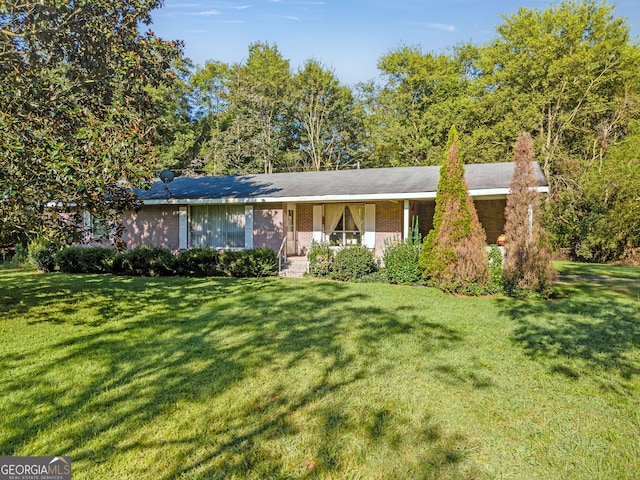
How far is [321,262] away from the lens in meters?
11.2

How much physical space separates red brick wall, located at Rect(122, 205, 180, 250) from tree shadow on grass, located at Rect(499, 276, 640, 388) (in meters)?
11.9

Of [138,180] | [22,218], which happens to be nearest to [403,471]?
[138,180]

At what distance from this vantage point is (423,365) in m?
4.46

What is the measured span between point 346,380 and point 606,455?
7.14ft

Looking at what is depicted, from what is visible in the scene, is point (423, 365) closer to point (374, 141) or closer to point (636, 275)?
point (636, 275)

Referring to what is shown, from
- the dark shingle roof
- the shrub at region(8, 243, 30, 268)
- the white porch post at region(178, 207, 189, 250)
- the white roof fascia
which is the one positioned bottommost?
the shrub at region(8, 243, 30, 268)

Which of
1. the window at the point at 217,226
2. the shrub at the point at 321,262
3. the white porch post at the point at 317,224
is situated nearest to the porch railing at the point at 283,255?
the white porch post at the point at 317,224

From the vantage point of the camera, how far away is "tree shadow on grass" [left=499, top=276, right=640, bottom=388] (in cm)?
460

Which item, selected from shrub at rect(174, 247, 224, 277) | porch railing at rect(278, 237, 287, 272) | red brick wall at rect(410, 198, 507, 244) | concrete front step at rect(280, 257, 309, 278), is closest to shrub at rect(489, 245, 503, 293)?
concrete front step at rect(280, 257, 309, 278)

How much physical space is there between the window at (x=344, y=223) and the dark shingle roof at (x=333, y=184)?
98 cm

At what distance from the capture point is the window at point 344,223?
14.7 m

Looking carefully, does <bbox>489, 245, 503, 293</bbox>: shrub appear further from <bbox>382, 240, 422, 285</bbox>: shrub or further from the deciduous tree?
the deciduous tree

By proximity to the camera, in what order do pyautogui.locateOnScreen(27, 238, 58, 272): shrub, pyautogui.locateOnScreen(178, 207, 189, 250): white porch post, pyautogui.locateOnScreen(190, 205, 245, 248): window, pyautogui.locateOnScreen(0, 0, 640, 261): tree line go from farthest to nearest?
pyautogui.locateOnScreen(178, 207, 189, 250): white porch post, pyautogui.locateOnScreen(190, 205, 245, 248): window, pyautogui.locateOnScreen(27, 238, 58, 272): shrub, pyautogui.locateOnScreen(0, 0, 640, 261): tree line

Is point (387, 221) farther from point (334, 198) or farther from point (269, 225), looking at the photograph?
point (269, 225)
